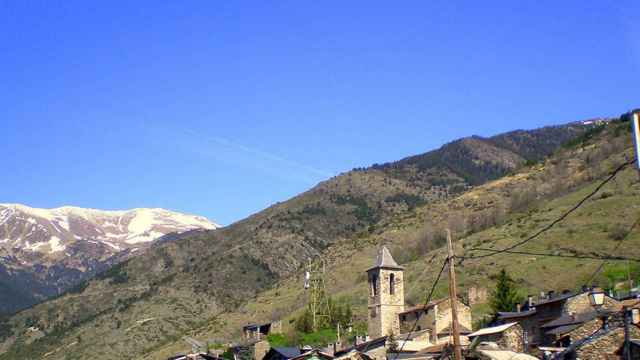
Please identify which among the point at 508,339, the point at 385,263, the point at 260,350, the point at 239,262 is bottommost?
the point at 260,350

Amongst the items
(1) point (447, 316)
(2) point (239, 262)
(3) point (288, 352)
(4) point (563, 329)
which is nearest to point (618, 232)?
(1) point (447, 316)

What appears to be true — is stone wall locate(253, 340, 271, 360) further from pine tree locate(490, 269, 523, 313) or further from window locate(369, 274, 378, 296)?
pine tree locate(490, 269, 523, 313)

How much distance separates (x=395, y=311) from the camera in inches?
2493

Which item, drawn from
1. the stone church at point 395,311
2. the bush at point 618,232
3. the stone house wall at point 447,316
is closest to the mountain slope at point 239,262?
the bush at point 618,232

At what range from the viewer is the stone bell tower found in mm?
62500

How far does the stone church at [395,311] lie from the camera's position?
191ft

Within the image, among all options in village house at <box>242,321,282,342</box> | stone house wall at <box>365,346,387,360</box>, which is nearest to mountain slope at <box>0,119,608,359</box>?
village house at <box>242,321,282,342</box>

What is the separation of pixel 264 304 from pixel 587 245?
45570 millimetres

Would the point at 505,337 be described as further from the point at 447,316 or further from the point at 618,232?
the point at 618,232

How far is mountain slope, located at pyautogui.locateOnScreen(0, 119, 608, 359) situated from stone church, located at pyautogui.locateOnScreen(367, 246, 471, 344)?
3727 centimetres

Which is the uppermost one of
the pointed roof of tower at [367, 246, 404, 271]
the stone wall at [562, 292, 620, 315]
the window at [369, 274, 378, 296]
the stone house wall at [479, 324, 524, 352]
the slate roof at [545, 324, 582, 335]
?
the pointed roof of tower at [367, 246, 404, 271]

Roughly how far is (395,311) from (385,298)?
1.19 meters

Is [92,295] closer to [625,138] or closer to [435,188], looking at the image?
Result: [435,188]

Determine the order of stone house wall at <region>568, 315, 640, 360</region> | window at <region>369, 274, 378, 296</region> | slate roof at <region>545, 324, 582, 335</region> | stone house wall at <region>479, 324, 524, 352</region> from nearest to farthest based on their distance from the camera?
stone house wall at <region>568, 315, 640, 360</region> < slate roof at <region>545, 324, 582, 335</region> < stone house wall at <region>479, 324, 524, 352</region> < window at <region>369, 274, 378, 296</region>
